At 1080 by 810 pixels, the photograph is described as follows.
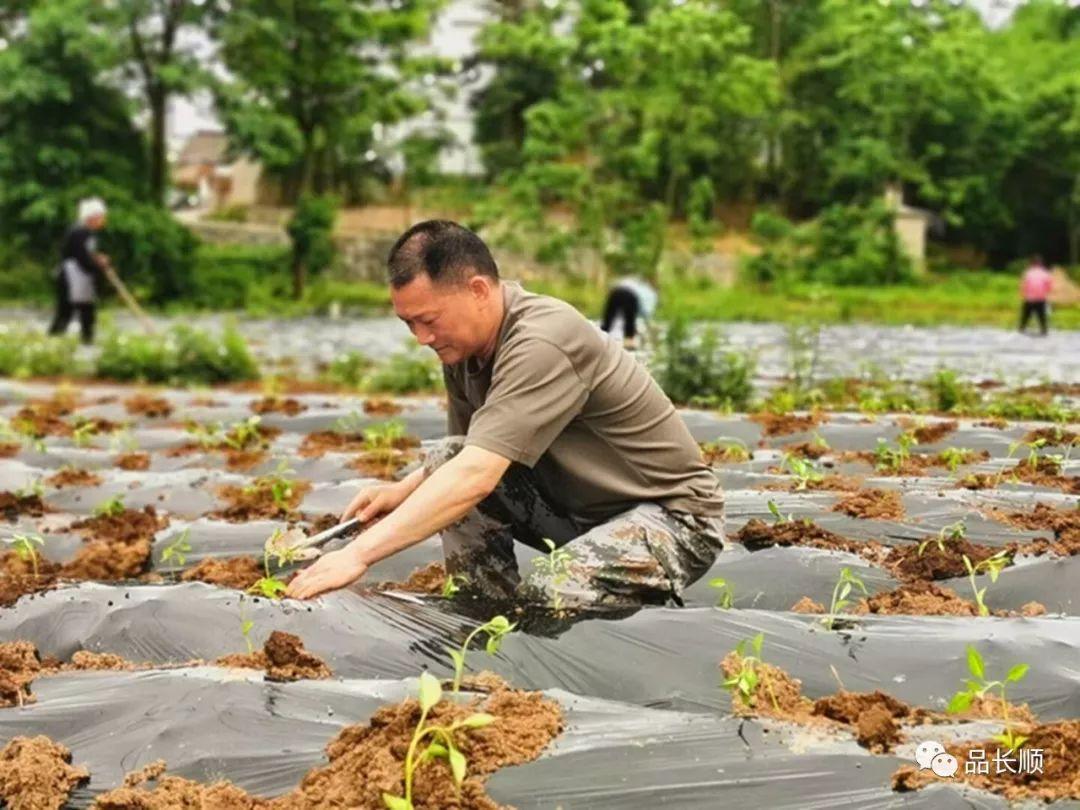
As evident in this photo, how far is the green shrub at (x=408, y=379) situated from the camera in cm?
905

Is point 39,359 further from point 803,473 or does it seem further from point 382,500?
point 382,500

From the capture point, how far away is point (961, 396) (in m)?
7.18

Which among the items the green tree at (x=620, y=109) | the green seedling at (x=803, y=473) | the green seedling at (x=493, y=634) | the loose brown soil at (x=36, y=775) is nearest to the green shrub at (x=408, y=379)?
the green seedling at (x=803, y=473)

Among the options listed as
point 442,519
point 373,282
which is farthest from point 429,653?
point 373,282

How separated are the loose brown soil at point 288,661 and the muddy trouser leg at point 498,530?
2.18 feet

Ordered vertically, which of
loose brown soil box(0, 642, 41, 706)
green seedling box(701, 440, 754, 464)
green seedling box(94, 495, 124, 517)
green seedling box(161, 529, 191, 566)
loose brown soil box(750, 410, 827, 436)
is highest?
loose brown soil box(750, 410, 827, 436)

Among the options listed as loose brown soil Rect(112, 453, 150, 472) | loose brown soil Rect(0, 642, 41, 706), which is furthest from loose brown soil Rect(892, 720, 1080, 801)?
loose brown soil Rect(112, 453, 150, 472)

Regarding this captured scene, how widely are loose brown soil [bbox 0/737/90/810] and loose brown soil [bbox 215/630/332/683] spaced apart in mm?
407

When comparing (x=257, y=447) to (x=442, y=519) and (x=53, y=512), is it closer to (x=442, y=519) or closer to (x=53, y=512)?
(x=53, y=512)

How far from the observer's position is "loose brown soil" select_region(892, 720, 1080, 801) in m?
2.00

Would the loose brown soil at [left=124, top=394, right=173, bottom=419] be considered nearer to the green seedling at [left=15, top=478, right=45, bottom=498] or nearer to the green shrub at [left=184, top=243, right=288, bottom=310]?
the green seedling at [left=15, top=478, right=45, bottom=498]

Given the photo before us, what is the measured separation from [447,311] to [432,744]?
1.06 metres

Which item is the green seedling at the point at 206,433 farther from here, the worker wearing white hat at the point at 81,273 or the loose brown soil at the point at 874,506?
the worker wearing white hat at the point at 81,273

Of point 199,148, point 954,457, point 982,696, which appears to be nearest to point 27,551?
point 982,696
